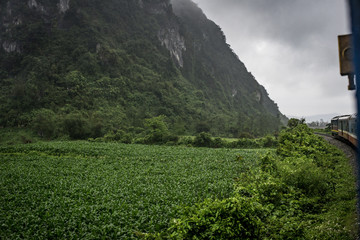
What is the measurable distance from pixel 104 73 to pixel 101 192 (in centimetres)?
7923

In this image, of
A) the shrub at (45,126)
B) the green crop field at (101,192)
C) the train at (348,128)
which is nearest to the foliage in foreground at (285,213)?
the green crop field at (101,192)

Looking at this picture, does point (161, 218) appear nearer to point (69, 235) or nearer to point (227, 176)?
point (69, 235)

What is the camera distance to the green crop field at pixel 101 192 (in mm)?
8164

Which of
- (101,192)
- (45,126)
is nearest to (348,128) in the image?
(101,192)

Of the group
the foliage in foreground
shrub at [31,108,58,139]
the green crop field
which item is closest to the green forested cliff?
shrub at [31,108,58,139]

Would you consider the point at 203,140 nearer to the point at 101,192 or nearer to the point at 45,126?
the point at 101,192

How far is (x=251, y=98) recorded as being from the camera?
15725 cm

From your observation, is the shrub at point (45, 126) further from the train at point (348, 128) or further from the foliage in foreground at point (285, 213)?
the train at point (348, 128)

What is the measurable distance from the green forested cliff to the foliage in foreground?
3896 cm

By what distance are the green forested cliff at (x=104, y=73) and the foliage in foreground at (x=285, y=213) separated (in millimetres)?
38959

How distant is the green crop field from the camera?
8.16 metres

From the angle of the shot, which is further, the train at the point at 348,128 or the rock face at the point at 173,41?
the rock face at the point at 173,41

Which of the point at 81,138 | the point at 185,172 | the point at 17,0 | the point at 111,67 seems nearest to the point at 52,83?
the point at 111,67

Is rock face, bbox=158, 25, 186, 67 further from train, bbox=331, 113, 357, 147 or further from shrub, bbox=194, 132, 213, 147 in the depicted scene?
train, bbox=331, 113, 357, 147
